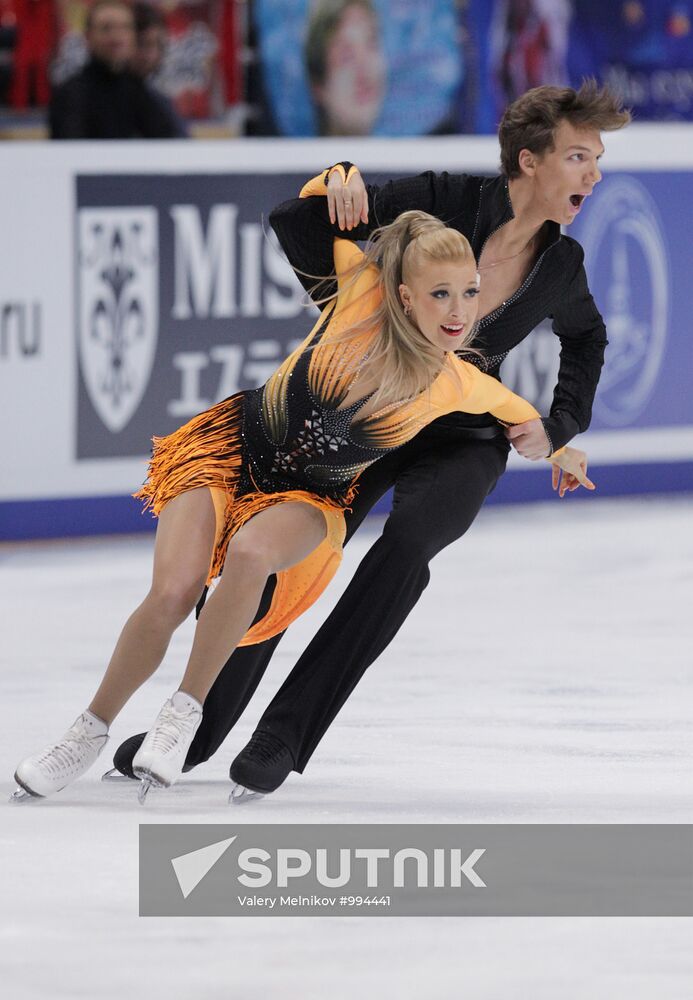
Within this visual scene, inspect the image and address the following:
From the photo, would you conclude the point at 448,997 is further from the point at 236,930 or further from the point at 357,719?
the point at 357,719

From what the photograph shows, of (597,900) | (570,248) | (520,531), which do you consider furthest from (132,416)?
(597,900)

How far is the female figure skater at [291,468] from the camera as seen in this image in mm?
2922

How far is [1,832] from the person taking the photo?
280cm

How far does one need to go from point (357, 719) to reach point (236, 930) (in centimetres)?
129

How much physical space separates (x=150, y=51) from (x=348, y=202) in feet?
11.3

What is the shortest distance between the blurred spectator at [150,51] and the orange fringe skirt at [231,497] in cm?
338

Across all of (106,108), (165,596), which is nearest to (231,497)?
(165,596)

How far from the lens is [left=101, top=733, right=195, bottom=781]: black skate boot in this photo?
312 centimetres

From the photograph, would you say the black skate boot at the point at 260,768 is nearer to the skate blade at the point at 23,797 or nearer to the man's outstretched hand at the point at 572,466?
the skate blade at the point at 23,797

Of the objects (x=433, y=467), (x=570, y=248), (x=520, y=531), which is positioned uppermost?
(x=570, y=248)

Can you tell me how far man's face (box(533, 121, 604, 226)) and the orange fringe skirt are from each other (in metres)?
0.58

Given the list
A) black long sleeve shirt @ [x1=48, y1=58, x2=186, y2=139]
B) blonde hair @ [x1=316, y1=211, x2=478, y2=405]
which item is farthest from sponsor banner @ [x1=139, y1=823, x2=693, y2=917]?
black long sleeve shirt @ [x1=48, y1=58, x2=186, y2=139]

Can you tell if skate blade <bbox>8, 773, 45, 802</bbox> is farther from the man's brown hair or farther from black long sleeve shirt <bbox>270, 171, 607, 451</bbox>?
the man's brown hair

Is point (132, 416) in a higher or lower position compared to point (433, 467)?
lower
